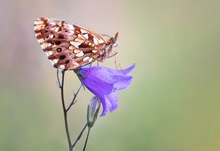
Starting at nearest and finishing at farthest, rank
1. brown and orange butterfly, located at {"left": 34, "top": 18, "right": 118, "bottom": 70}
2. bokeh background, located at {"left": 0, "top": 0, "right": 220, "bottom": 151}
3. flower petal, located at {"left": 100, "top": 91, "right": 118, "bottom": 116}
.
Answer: brown and orange butterfly, located at {"left": 34, "top": 18, "right": 118, "bottom": 70} < flower petal, located at {"left": 100, "top": 91, "right": 118, "bottom": 116} < bokeh background, located at {"left": 0, "top": 0, "right": 220, "bottom": 151}

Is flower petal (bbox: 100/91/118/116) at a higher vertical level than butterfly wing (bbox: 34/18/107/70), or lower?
lower

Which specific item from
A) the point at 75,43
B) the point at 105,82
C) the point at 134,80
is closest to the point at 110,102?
the point at 105,82

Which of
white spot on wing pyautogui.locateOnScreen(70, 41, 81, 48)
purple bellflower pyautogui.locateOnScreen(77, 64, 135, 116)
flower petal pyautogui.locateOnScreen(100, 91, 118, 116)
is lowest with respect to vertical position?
flower petal pyautogui.locateOnScreen(100, 91, 118, 116)

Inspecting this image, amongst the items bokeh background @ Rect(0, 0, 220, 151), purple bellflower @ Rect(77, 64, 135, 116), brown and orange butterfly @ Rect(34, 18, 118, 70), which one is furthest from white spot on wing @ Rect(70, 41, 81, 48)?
bokeh background @ Rect(0, 0, 220, 151)

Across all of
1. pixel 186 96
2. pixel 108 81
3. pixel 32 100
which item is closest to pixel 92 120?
pixel 108 81

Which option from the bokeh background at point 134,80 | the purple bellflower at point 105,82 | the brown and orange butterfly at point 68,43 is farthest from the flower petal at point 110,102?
the bokeh background at point 134,80

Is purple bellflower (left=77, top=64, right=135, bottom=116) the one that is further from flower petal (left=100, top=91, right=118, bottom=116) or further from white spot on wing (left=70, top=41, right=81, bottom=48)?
white spot on wing (left=70, top=41, right=81, bottom=48)

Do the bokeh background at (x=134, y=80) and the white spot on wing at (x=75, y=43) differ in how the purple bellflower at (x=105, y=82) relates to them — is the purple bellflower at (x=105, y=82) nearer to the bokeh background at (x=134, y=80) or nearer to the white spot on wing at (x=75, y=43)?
the white spot on wing at (x=75, y=43)

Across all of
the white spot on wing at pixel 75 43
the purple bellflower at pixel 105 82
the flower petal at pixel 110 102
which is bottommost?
the flower petal at pixel 110 102
